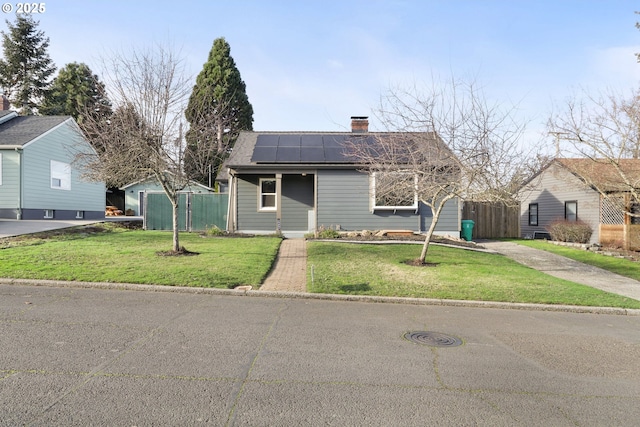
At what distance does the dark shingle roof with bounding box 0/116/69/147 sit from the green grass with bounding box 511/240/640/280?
23654 millimetres

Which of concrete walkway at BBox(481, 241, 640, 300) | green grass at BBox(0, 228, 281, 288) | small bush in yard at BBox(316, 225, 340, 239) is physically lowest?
concrete walkway at BBox(481, 241, 640, 300)

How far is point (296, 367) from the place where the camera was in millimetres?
4395

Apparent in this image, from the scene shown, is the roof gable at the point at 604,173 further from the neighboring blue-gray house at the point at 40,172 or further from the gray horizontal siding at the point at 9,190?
the gray horizontal siding at the point at 9,190

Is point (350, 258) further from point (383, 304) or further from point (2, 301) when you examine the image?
point (2, 301)

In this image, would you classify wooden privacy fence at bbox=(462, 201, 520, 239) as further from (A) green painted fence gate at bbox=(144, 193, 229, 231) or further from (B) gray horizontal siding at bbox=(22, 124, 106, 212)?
(B) gray horizontal siding at bbox=(22, 124, 106, 212)

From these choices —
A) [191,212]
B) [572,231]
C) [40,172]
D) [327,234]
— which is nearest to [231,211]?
[191,212]

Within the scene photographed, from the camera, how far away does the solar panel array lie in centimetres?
1691

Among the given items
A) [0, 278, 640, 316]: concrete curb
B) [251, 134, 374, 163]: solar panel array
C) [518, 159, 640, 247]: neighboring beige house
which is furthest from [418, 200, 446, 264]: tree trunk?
[251, 134, 374, 163]: solar panel array

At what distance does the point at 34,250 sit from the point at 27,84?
1662 inches

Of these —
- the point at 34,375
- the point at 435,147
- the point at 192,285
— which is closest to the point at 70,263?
the point at 192,285

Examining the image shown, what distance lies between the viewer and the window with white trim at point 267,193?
1800cm

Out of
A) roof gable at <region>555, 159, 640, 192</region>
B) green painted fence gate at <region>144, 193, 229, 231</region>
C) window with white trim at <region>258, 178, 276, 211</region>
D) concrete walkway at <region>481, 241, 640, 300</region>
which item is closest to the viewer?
concrete walkway at <region>481, 241, 640, 300</region>

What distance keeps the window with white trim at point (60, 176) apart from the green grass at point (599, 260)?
2332cm

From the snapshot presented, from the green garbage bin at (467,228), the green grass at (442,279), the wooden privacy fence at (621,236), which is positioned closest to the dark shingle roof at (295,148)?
the green grass at (442,279)
